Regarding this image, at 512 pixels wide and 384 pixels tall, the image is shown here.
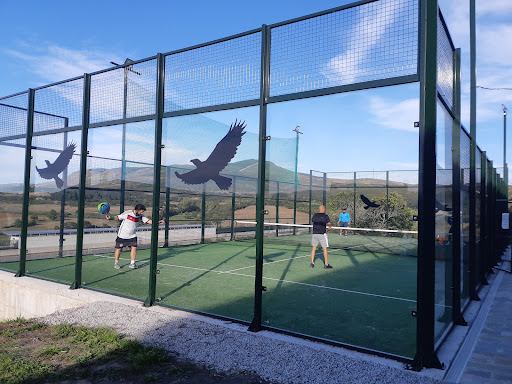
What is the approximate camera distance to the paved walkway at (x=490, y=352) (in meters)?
3.52

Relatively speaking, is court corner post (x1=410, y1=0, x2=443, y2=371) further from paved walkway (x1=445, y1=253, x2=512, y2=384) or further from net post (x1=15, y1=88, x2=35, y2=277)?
net post (x1=15, y1=88, x2=35, y2=277)

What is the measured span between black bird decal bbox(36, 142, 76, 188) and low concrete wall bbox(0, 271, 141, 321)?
6.62 ft

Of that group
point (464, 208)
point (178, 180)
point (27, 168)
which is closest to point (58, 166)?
point (27, 168)

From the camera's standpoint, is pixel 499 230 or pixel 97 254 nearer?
pixel 97 254

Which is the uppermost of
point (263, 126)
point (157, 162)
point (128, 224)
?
point (263, 126)

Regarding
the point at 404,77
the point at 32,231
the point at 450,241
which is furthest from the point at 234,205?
the point at 404,77

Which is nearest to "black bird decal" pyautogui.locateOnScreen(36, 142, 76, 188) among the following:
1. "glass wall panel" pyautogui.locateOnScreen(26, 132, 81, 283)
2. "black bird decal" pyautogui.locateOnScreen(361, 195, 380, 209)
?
"glass wall panel" pyautogui.locateOnScreen(26, 132, 81, 283)

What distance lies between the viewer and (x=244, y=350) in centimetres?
402

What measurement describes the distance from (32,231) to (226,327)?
762 centimetres

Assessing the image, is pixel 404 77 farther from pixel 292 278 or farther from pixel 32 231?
pixel 32 231

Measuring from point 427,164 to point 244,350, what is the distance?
2494mm

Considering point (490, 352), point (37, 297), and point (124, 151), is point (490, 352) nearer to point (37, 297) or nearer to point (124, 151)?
point (37, 297)

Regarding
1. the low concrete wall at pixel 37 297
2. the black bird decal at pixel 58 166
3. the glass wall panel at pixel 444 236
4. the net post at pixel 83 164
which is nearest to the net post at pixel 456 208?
the glass wall panel at pixel 444 236

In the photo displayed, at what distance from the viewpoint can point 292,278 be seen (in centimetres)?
838
